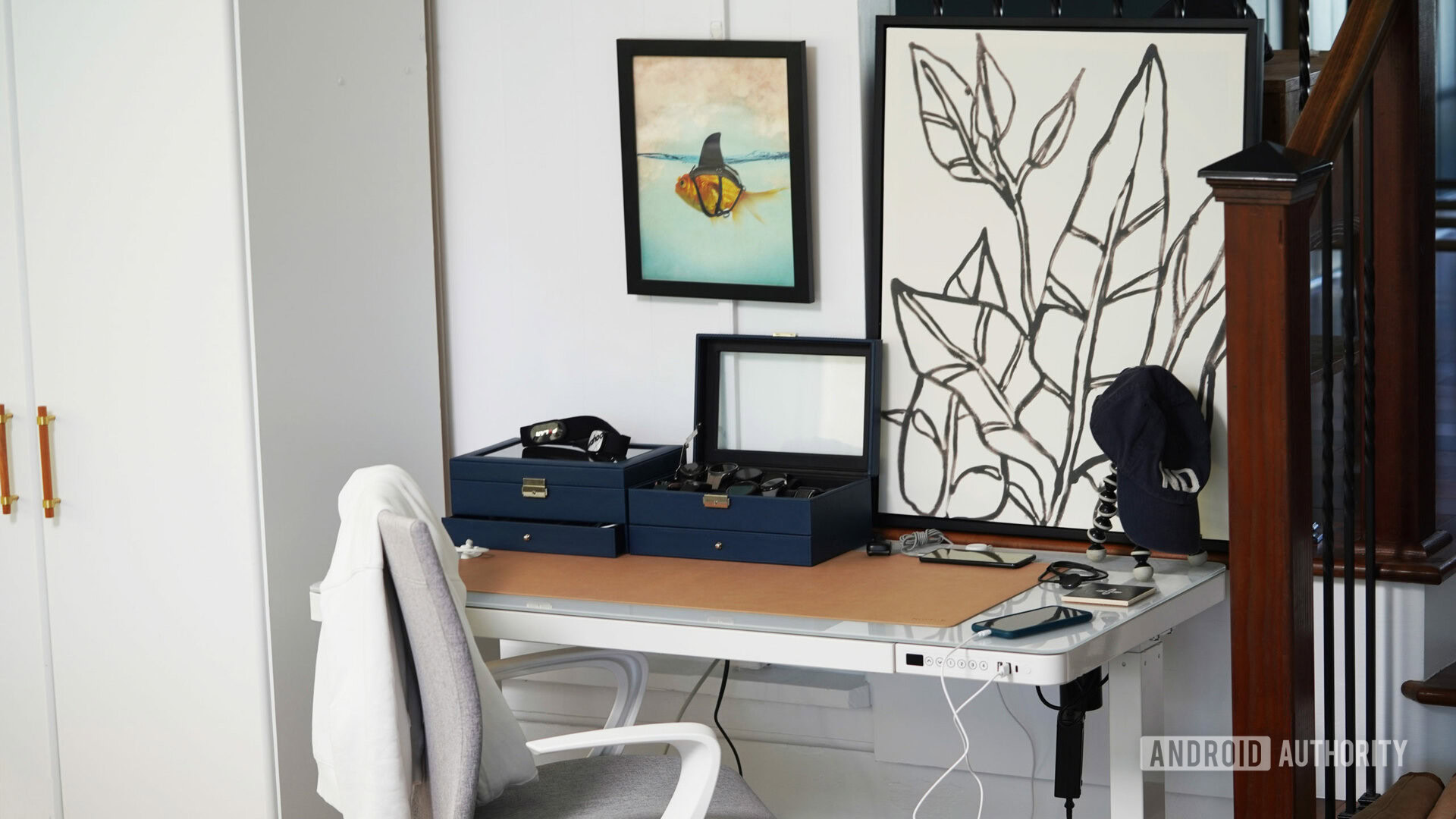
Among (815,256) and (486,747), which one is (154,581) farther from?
(815,256)

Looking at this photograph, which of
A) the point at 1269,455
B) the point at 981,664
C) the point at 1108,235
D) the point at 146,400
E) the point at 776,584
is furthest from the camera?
the point at 146,400

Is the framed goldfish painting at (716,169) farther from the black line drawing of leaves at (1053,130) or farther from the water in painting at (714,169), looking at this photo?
the black line drawing of leaves at (1053,130)

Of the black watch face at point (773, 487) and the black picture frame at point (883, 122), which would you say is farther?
the black watch face at point (773, 487)

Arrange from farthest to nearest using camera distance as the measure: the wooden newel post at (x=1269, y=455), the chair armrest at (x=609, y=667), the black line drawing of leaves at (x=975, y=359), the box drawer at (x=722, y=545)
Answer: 1. the black line drawing of leaves at (x=975, y=359)
2. the box drawer at (x=722, y=545)
3. the chair armrest at (x=609, y=667)
4. the wooden newel post at (x=1269, y=455)

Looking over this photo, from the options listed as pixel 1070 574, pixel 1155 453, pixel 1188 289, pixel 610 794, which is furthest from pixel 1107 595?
pixel 610 794

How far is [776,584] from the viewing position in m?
2.46

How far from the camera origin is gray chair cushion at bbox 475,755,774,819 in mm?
2184

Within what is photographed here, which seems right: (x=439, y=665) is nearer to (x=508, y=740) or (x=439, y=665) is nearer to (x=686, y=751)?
(x=508, y=740)

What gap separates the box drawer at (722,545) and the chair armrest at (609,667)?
258mm

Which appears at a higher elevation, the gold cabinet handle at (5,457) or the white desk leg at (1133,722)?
the gold cabinet handle at (5,457)

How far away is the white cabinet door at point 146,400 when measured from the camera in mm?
2738

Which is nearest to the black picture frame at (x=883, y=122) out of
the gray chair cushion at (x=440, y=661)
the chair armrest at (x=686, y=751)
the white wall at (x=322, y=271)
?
the chair armrest at (x=686, y=751)

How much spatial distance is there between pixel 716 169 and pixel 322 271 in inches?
31.6

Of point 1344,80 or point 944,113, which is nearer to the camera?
point 1344,80
